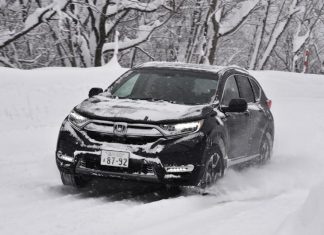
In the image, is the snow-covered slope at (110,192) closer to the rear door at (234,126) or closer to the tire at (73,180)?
the tire at (73,180)

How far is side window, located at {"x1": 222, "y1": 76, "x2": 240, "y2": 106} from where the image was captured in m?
7.80

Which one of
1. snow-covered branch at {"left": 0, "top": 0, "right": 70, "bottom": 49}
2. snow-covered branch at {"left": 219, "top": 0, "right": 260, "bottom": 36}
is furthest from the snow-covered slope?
snow-covered branch at {"left": 219, "top": 0, "right": 260, "bottom": 36}

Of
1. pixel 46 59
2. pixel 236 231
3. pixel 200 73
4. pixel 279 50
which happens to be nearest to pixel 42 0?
pixel 46 59

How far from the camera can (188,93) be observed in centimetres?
750

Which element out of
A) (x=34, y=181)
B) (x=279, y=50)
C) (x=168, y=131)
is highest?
(x=168, y=131)

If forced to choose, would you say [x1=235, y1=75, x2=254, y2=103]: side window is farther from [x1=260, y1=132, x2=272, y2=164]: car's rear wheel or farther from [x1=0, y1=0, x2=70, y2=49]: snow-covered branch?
[x1=0, y1=0, x2=70, y2=49]: snow-covered branch

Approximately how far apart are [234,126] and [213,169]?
928 millimetres

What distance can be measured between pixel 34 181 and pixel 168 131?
6.74 feet

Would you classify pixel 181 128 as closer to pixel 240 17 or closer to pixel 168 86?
pixel 168 86

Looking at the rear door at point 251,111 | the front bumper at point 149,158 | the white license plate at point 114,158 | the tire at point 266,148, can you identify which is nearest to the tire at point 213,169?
the front bumper at point 149,158

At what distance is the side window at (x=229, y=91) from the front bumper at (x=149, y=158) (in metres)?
1.33

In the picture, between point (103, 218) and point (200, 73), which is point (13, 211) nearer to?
point (103, 218)

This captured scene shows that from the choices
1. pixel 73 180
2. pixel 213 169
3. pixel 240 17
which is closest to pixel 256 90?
pixel 213 169

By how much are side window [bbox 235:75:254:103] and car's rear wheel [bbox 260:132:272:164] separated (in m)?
0.68
